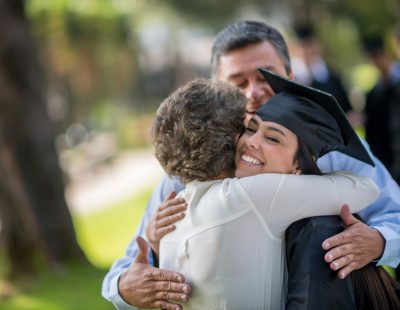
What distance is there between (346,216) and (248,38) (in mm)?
1073

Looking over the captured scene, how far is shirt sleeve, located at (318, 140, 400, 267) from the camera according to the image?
224 centimetres

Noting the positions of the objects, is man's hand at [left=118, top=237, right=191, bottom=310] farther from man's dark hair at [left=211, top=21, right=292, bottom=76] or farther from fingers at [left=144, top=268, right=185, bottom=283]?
man's dark hair at [left=211, top=21, right=292, bottom=76]

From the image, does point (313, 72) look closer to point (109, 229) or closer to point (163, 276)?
point (109, 229)

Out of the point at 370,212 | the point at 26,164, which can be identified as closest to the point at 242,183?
the point at 370,212

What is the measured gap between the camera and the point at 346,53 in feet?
124

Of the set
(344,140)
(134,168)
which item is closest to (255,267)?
(344,140)

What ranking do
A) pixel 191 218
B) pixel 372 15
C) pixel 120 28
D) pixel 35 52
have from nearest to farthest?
pixel 191 218 → pixel 35 52 → pixel 372 15 → pixel 120 28

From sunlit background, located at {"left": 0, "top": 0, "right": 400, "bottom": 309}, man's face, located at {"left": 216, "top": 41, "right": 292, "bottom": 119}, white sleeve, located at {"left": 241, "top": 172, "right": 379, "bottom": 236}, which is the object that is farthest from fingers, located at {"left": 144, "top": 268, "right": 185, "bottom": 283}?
sunlit background, located at {"left": 0, "top": 0, "right": 400, "bottom": 309}

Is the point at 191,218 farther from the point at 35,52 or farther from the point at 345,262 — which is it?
the point at 35,52

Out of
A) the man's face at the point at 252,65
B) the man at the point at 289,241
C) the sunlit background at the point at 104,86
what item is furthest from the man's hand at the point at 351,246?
the sunlit background at the point at 104,86

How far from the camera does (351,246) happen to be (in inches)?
81.7

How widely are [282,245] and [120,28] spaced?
21.0 meters

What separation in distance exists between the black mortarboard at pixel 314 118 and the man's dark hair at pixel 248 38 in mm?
688

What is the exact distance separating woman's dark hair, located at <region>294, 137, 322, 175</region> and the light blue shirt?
322 mm
